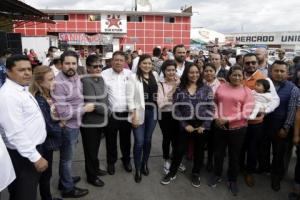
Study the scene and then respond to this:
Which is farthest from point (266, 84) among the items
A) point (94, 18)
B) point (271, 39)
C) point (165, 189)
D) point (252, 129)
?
point (94, 18)

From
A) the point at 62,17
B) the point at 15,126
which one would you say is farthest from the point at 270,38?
the point at 15,126

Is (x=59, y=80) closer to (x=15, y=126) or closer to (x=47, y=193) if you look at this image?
(x=15, y=126)

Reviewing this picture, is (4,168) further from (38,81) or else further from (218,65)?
(218,65)

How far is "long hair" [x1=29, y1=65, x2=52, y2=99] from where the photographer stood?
9.07 ft

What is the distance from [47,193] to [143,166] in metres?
1.44

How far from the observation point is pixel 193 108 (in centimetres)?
373

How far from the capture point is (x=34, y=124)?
7.97ft

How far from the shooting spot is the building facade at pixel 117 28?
119ft

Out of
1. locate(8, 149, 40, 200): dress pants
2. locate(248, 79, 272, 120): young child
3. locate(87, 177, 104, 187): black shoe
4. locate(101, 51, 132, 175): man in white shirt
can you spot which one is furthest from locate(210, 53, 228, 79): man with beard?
locate(8, 149, 40, 200): dress pants

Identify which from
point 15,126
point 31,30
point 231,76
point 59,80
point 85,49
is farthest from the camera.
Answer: point 31,30

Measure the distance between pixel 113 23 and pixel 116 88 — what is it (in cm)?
3646

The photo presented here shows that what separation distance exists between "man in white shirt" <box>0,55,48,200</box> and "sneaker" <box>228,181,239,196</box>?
2.43m

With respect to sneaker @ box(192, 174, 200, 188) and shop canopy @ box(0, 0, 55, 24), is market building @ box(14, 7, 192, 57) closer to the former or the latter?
shop canopy @ box(0, 0, 55, 24)

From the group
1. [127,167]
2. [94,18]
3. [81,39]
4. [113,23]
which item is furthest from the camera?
[113,23]
